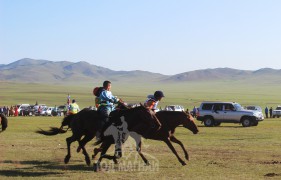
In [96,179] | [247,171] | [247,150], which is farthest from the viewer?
[247,150]

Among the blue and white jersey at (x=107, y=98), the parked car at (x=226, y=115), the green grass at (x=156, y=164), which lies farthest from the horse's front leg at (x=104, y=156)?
the parked car at (x=226, y=115)

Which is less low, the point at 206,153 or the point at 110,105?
the point at 110,105

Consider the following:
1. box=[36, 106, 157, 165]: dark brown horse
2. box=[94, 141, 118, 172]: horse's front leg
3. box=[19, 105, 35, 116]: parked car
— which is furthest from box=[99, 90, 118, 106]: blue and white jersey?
box=[19, 105, 35, 116]: parked car

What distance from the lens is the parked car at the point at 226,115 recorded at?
3941cm

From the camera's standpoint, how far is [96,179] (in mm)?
12344

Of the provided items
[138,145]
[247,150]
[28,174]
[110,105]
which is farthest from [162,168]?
[247,150]

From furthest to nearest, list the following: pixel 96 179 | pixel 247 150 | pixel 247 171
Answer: pixel 247 150, pixel 247 171, pixel 96 179

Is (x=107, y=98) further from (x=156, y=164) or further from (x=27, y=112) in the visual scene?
(x=27, y=112)

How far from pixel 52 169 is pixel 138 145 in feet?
8.06

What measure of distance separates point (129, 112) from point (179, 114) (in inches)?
84.2

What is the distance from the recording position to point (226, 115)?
39.8m

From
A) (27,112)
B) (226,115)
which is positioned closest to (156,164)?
(226,115)

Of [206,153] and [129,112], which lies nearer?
[129,112]

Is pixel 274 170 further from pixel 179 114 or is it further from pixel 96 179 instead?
pixel 96 179
